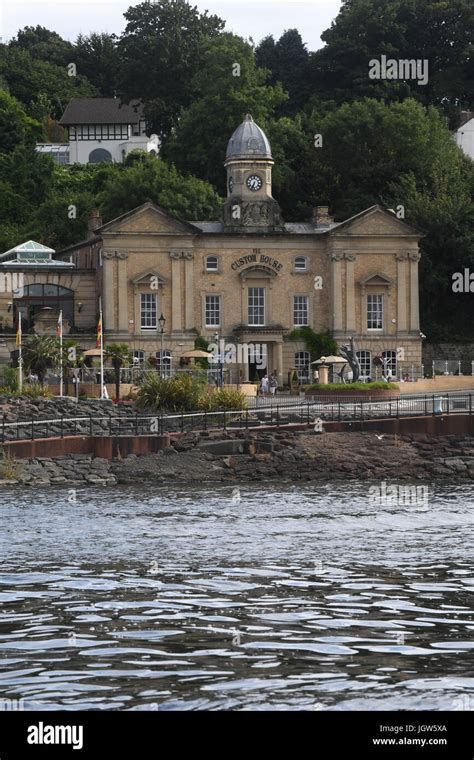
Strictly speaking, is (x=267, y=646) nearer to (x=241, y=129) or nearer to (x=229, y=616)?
(x=229, y=616)

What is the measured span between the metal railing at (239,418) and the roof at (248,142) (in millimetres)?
23965

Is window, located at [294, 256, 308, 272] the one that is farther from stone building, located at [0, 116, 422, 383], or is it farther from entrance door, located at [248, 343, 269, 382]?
entrance door, located at [248, 343, 269, 382]

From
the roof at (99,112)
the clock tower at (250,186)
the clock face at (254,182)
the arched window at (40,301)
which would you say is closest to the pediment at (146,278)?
the arched window at (40,301)

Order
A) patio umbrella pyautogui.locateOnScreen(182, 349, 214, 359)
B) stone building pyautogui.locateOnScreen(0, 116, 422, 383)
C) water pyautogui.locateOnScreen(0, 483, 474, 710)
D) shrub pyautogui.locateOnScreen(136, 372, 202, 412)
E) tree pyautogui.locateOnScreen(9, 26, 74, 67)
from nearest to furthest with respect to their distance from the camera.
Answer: water pyautogui.locateOnScreen(0, 483, 474, 710)
shrub pyautogui.locateOnScreen(136, 372, 202, 412)
patio umbrella pyautogui.locateOnScreen(182, 349, 214, 359)
stone building pyautogui.locateOnScreen(0, 116, 422, 383)
tree pyautogui.locateOnScreen(9, 26, 74, 67)

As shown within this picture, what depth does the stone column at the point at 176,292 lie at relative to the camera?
88812 mm

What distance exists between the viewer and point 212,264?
296 ft

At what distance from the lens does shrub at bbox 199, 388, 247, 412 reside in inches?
2662

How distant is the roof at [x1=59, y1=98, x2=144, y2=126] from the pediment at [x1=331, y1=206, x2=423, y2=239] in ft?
156

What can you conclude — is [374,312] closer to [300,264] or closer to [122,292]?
[300,264]

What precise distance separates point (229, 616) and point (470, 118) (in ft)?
330

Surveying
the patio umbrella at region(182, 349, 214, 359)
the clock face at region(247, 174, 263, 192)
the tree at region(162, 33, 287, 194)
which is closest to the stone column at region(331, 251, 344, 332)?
the clock face at region(247, 174, 263, 192)

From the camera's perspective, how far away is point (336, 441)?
6266cm

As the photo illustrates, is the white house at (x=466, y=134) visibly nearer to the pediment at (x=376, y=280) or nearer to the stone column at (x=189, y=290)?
the pediment at (x=376, y=280)
